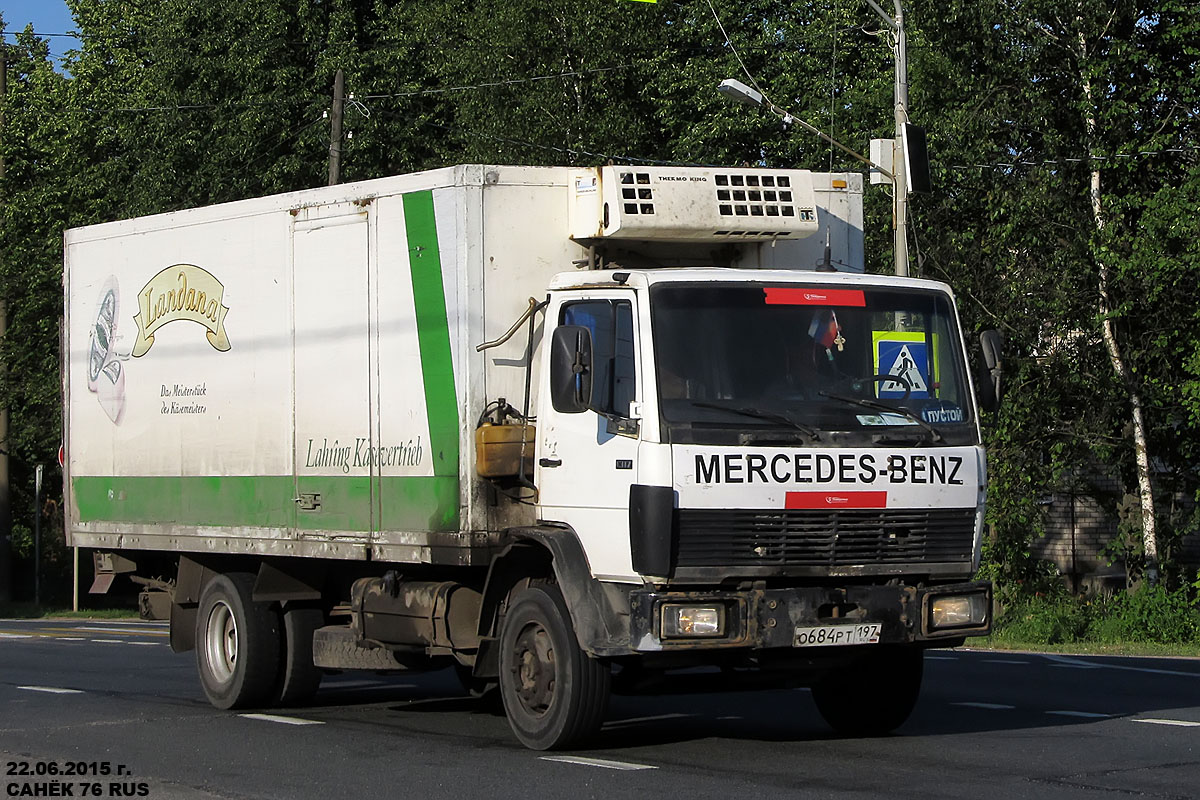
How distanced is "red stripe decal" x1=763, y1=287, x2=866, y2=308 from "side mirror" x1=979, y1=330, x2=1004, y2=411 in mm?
818

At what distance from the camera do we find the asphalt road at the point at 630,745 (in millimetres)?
9094

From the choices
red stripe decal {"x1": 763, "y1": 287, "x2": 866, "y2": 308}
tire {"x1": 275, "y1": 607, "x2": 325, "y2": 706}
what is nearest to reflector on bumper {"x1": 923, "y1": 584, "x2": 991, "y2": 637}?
red stripe decal {"x1": 763, "y1": 287, "x2": 866, "y2": 308}

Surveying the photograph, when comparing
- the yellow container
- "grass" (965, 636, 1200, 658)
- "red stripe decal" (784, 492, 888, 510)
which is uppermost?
the yellow container

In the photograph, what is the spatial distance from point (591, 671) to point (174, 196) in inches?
1171

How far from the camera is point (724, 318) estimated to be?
9.77 meters

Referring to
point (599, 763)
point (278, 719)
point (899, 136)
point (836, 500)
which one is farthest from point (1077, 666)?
point (599, 763)

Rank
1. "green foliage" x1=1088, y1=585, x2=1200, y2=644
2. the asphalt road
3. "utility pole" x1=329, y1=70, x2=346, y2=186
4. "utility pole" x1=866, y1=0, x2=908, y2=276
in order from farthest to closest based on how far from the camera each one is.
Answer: "utility pole" x1=329, y1=70, x2=346, y2=186, "green foliage" x1=1088, y1=585, x2=1200, y2=644, "utility pole" x1=866, y1=0, x2=908, y2=276, the asphalt road

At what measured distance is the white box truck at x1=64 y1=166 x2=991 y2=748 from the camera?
9.51m

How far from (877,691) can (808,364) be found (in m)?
2.40

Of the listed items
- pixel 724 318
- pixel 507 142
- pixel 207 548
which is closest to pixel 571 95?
pixel 507 142

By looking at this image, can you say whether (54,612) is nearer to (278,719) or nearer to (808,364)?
(278,719)

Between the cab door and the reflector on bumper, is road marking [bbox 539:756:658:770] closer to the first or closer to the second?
the cab door

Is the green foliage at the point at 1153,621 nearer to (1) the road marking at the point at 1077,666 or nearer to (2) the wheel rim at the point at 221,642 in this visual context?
(1) the road marking at the point at 1077,666

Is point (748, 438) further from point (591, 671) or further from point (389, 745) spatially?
point (389, 745)
